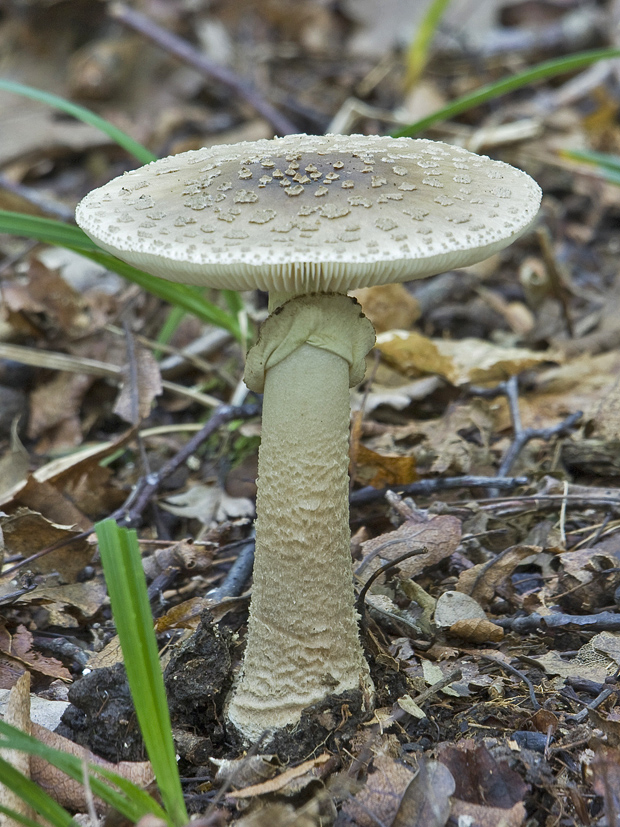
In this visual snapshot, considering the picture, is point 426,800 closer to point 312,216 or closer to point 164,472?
point 312,216

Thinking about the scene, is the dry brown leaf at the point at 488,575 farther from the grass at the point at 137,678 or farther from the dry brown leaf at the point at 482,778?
the grass at the point at 137,678

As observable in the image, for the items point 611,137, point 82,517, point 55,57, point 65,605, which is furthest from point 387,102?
point 65,605

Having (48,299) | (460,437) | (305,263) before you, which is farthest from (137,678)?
(48,299)

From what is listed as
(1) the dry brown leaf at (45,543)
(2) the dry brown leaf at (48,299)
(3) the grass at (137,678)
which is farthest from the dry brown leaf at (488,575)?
(2) the dry brown leaf at (48,299)

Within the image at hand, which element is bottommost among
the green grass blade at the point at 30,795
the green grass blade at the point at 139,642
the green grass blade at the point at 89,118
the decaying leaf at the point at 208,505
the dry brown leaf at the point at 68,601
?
the decaying leaf at the point at 208,505

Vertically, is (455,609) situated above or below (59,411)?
above

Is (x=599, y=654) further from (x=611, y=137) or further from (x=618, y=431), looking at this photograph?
(x=611, y=137)

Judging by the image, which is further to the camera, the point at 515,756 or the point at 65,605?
the point at 65,605
